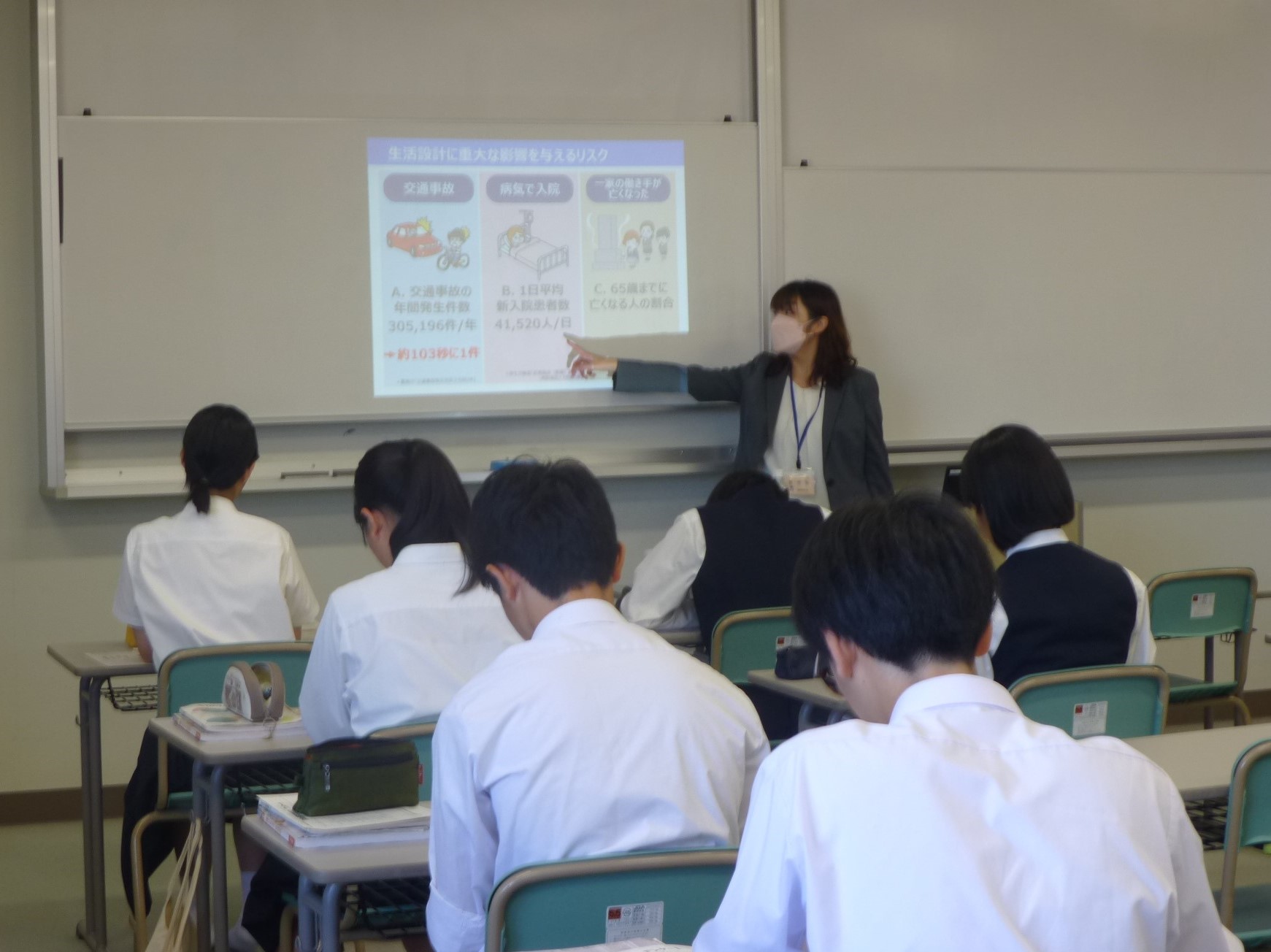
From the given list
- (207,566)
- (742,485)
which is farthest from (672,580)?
(207,566)

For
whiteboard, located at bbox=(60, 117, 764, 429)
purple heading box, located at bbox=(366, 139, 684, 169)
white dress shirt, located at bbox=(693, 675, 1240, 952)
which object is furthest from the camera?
purple heading box, located at bbox=(366, 139, 684, 169)

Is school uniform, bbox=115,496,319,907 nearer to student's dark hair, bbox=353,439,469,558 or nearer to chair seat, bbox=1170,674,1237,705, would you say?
student's dark hair, bbox=353,439,469,558

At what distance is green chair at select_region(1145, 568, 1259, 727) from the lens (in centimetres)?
439

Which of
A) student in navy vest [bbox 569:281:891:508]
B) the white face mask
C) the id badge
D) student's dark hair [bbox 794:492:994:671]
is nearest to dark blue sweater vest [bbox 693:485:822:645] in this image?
the id badge

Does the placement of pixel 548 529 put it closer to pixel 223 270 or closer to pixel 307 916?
pixel 307 916

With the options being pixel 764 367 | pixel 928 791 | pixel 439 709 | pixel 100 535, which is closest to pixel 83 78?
pixel 100 535

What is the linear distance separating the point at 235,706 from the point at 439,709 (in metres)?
0.44

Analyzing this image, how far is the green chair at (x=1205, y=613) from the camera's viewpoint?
14.4ft

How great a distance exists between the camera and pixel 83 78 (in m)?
4.71

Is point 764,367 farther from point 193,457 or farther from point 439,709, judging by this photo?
point 439,709

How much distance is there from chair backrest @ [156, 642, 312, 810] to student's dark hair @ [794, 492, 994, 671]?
7.17 feet

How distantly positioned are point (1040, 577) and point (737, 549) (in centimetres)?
101

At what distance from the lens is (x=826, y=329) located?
5.25m

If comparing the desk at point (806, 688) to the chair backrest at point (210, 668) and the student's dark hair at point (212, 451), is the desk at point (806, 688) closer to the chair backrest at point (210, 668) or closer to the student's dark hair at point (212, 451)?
the chair backrest at point (210, 668)
